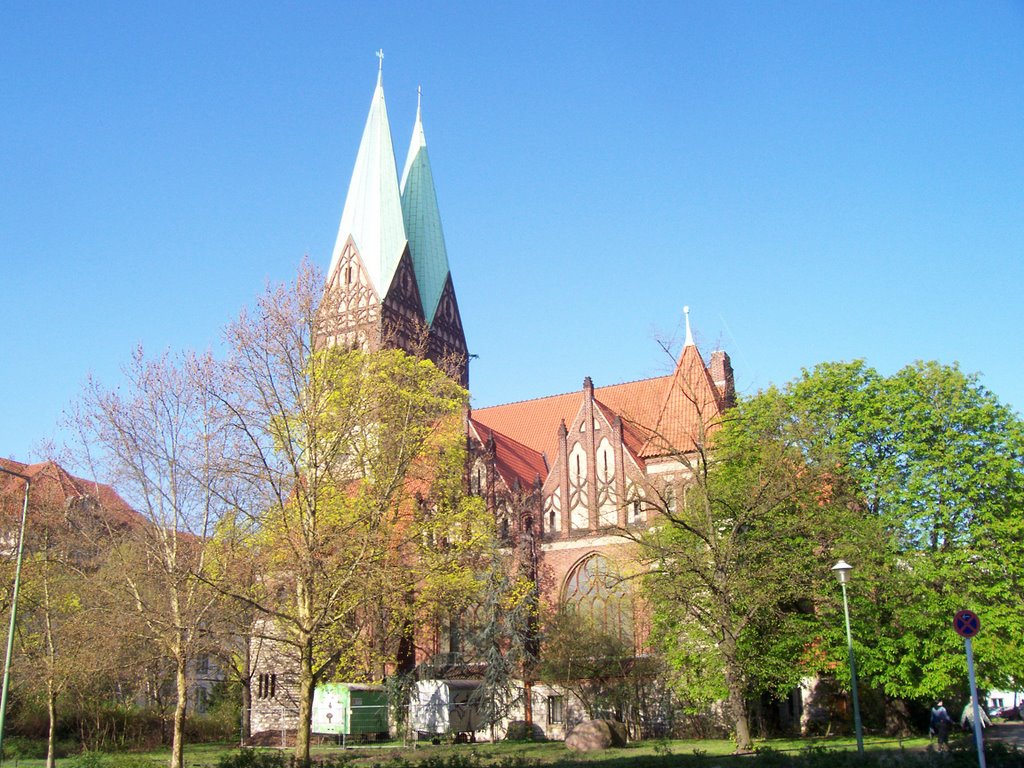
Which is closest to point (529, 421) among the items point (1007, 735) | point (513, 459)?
point (513, 459)

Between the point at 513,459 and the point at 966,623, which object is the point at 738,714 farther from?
the point at 513,459

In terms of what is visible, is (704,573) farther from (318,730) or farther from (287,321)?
(318,730)

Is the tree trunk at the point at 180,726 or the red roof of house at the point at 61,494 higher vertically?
the red roof of house at the point at 61,494

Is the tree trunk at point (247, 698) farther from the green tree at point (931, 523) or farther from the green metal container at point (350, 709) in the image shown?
the green tree at point (931, 523)

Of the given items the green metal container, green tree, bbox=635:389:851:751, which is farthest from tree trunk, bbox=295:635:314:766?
the green metal container

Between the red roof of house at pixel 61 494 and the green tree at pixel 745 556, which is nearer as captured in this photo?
the green tree at pixel 745 556

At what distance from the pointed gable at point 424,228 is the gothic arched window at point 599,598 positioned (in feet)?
53.5

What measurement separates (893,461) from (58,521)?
24.7 metres

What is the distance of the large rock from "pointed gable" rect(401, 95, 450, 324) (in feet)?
84.1

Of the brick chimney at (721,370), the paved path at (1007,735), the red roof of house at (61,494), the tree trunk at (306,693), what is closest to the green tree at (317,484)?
the tree trunk at (306,693)

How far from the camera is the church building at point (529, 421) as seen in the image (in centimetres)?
3550

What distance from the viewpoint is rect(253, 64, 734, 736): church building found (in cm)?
3550

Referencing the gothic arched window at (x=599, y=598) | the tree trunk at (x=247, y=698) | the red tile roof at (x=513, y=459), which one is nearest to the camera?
the gothic arched window at (x=599, y=598)

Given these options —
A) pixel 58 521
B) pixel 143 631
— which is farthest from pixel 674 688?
pixel 58 521
